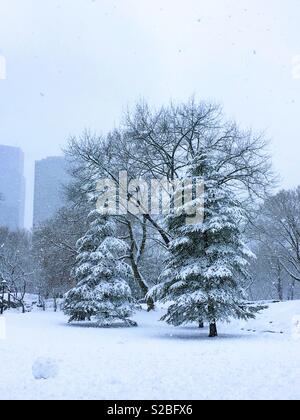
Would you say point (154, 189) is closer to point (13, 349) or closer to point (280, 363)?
point (13, 349)

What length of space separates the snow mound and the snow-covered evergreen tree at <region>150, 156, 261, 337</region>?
285 inches

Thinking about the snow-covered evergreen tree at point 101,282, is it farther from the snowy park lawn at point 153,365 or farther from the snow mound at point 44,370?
the snow mound at point 44,370

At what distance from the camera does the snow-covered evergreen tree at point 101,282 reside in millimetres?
21766

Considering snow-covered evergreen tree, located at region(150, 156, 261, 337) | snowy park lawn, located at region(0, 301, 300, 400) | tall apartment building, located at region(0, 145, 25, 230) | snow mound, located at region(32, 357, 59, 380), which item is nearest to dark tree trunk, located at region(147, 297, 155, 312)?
snowy park lawn, located at region(0, 301, 300, 400)

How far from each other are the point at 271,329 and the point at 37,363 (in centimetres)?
1262

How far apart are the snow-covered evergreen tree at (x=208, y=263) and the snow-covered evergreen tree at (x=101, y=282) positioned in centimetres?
441

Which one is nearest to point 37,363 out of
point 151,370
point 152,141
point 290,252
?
point 151,370

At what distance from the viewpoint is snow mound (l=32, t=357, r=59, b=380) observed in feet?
31.7

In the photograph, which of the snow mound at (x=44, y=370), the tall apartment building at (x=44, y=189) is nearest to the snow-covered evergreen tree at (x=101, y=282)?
the snow mound at (x=44, y=370)

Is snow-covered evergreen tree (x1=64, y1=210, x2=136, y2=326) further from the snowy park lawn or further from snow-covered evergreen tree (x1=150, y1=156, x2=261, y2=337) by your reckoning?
snow-covered evergreen tree (x1=150, y1=156, x2=261, y2=337)

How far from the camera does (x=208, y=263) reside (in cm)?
1703

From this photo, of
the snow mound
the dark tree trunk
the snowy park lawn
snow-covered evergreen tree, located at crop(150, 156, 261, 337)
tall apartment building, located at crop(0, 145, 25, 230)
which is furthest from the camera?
tall apartment building, located at crop(0, 145, 25, 230)

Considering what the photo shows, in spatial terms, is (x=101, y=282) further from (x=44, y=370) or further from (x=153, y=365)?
(x=44, y=370)
